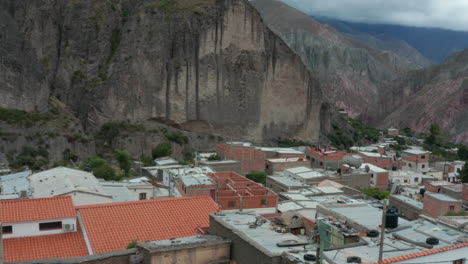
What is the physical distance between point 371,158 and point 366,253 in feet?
146

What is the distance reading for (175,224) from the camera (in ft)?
51.3

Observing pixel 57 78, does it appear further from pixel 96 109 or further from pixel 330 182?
pixel 330 182

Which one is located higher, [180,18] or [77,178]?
[180,18]

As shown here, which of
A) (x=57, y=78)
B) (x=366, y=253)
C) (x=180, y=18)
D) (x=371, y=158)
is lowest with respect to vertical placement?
(x=371, y=158)

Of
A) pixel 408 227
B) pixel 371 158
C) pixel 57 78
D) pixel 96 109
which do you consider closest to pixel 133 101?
pixel 96 109

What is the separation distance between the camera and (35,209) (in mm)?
15469

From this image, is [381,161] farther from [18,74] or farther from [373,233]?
[373,233]

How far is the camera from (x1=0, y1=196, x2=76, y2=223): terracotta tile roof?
14.9 metres

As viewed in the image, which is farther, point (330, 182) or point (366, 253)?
point (330, 182)

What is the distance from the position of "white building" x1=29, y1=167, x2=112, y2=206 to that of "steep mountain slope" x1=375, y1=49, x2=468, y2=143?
101 m

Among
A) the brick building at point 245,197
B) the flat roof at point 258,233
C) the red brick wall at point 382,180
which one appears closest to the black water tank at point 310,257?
the flat roof at point 258,233

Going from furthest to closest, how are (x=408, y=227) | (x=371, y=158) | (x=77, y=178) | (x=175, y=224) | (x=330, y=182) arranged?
1. (x=371, y=158)
2. (x=330, y=182)
3. (x=77, y=178)
4. (x=175, y=224)
5. (x=408, y=227)

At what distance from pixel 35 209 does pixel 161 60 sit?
47.4m

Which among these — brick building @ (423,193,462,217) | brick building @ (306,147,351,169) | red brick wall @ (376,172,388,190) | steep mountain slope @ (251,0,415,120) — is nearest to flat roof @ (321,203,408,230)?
brick building @ (423,193,462,217)
